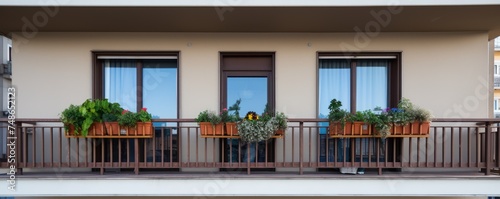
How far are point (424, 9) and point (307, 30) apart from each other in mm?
1678

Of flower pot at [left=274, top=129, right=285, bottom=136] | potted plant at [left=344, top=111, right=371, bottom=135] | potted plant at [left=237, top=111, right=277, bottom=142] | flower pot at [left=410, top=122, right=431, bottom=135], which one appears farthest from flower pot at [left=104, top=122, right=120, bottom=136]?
flower pot at [left=410, top=122, right=431, bottom=135]

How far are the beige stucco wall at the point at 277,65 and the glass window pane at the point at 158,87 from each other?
28 cm

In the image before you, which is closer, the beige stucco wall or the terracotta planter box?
the terracotta planter box

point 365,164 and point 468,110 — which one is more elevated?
point 468,110

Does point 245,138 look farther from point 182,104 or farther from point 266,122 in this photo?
point 182,104

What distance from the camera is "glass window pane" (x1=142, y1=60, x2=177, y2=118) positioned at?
655 centimetres

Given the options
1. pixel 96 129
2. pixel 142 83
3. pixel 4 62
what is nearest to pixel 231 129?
pixel 96 129

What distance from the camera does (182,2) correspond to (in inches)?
201

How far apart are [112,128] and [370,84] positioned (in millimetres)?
3927

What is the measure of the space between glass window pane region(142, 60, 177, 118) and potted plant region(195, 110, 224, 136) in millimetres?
1202

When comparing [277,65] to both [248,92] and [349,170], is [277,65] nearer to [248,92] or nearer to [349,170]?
[248,92]

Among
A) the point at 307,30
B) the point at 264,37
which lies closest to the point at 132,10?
the point at 264,37

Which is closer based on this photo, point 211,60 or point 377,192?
point 377,192

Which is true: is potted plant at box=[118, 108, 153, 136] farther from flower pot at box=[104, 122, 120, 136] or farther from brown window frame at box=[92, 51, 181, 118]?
brown window frame at box=[92, 51, 181, 118]
